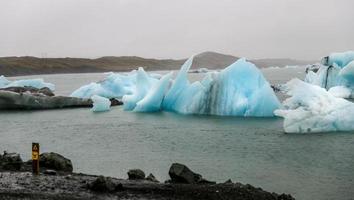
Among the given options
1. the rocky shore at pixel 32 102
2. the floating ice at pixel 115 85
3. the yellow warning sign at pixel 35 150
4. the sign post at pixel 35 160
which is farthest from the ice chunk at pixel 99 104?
the yellow warning sign at pixel 35 150

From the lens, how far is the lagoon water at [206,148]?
1203cm

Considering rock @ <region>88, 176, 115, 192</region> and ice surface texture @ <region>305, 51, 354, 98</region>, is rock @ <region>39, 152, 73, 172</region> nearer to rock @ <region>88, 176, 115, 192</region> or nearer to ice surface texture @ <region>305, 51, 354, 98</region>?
rock @ <region>88, 176, 115, 192</region>

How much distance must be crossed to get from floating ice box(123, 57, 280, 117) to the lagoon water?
0.97 meters

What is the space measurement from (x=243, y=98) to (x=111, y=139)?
8031 mm

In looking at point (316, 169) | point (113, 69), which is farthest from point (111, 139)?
point (113, 69)

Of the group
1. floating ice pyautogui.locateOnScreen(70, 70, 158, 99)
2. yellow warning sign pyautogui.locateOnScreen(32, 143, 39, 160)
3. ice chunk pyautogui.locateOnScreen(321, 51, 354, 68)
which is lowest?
yellow warning sign pyautogui.locateOnScreen(32, 143, 39, 160)

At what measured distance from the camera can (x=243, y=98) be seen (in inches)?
966

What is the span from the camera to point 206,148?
1620cm

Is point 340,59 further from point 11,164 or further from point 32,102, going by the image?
point 11,164

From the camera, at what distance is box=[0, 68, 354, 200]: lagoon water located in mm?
12031

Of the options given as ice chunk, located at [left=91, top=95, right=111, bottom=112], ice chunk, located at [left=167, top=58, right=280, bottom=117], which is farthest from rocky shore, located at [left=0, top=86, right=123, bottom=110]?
ice chunk, located at [left=167, top=58, right=280, bottom=117]

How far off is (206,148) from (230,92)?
8547 mm

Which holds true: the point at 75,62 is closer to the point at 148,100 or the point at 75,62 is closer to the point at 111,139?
the point at 148,100

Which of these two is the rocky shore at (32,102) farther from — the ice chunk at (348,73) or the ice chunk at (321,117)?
the ice chunk at (321,117)
